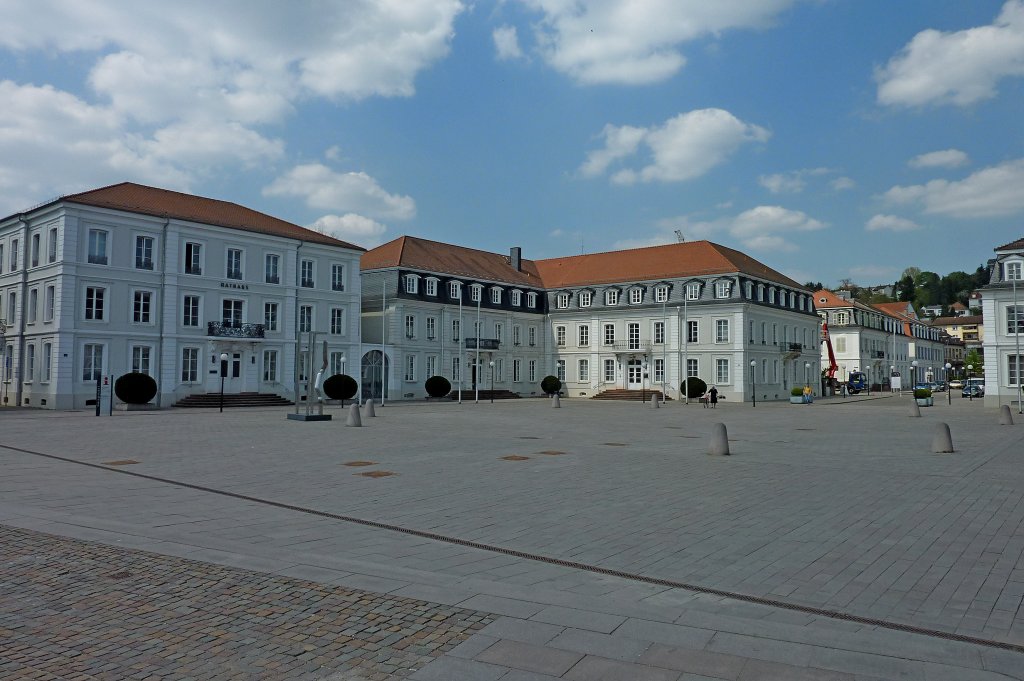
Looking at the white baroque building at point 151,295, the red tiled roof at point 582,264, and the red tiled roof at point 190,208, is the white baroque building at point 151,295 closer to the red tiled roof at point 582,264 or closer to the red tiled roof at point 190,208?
the red tiled roof at point 190,208

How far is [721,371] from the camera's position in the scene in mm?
59312

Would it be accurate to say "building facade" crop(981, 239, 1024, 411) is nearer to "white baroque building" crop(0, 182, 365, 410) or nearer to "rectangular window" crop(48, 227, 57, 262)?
"white baroque building" crop(0, 182, 365, 410)

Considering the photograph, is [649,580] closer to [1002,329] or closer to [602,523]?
[602,523]

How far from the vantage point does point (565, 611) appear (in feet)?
18.8

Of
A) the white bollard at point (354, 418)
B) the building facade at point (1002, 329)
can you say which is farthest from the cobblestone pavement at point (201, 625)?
the building facade at point (1002, 329)

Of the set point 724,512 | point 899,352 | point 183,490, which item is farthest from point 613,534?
point 899,352

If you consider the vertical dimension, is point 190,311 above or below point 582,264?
below

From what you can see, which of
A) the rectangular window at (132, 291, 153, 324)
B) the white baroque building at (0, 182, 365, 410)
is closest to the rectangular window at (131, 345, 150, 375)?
the white baroque building at (0, 182, 365, 410)

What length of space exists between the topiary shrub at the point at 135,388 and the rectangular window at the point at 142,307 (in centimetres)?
430

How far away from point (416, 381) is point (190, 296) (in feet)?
61.5

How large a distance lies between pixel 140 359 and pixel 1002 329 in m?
51.8

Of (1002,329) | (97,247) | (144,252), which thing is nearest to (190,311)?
(144,252)

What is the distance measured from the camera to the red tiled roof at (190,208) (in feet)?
134

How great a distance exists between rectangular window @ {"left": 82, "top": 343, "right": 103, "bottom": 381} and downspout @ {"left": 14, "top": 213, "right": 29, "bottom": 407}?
4735mm
